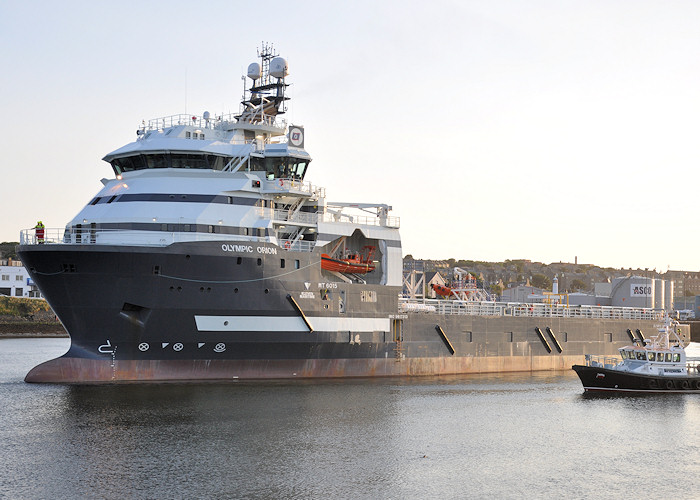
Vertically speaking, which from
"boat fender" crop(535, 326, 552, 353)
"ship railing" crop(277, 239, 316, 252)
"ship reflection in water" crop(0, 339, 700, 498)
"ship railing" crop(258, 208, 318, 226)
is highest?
"ship railing" crop(258, 208, 318, 226)

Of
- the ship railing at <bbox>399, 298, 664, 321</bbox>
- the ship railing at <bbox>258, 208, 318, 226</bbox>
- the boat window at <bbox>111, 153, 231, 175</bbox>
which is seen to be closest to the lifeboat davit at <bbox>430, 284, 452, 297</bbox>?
the ship railing at <bbox>399, 298, 664, 321</bbox>

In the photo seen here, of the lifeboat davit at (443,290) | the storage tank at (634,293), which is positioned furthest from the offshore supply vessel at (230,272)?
the storage tank at (634,293)

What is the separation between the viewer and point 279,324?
3303 centimetres

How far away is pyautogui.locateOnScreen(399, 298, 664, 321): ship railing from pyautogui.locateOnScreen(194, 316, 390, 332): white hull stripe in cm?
387

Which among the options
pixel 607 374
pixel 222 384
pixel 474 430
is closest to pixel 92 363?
pixel 222 384

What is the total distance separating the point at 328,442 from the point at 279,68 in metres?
22.2

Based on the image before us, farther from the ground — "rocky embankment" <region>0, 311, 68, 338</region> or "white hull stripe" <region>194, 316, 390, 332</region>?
"white hull stripe" <region>194, 316, 390, 332</region>

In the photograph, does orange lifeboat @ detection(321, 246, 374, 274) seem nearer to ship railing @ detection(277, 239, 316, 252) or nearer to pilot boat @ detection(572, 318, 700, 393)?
ship railing @ detection(277, 239, 316, 252)

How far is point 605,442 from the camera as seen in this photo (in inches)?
997

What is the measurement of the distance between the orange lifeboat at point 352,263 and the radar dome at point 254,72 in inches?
419

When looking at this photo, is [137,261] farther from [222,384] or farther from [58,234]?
Result: [222,384]

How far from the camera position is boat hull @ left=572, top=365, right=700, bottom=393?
119 ft

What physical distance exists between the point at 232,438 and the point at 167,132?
16.5m

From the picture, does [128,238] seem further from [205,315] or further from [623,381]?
[623,381]
